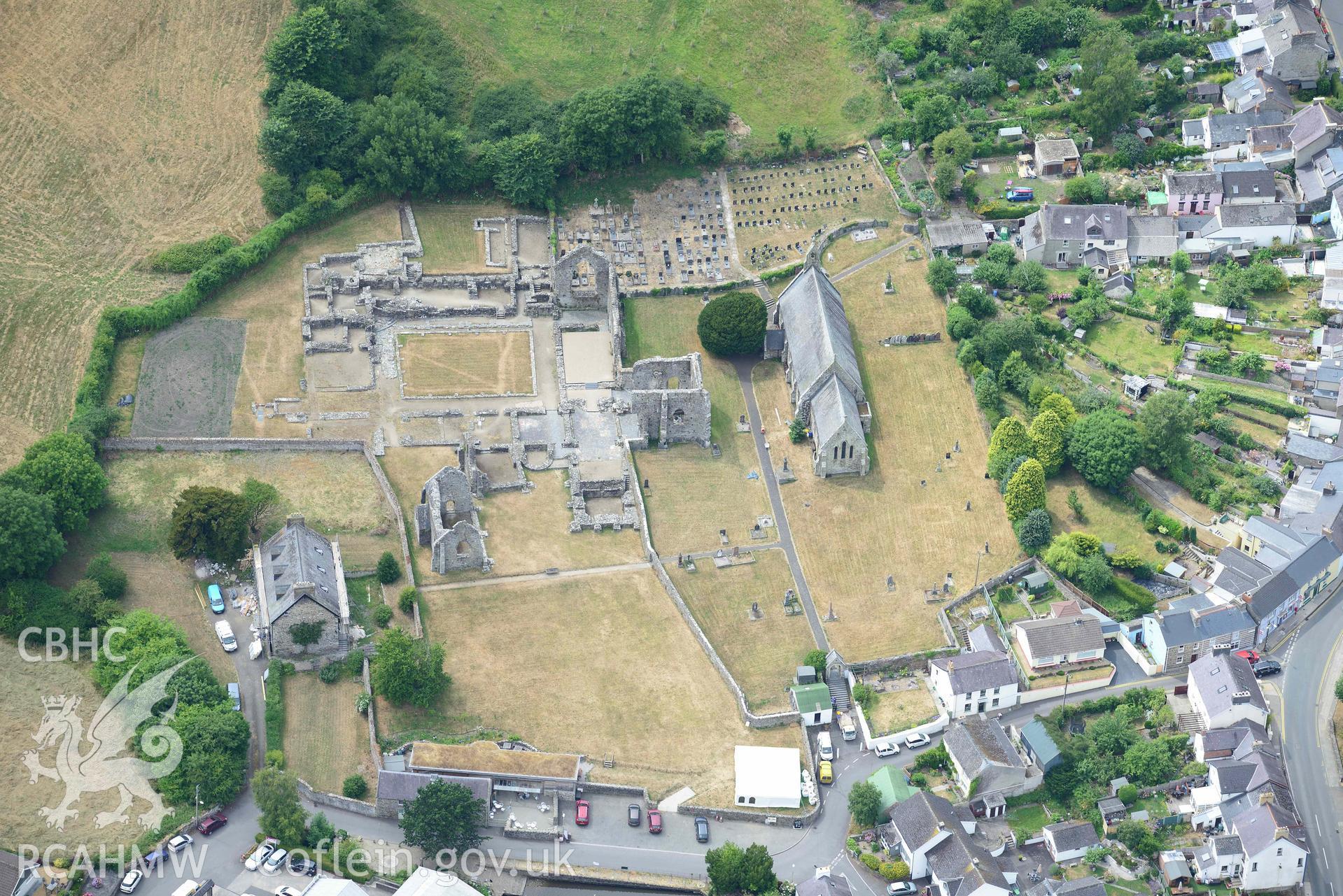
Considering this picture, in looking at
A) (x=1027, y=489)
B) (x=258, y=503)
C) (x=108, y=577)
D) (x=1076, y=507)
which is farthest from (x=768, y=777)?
(x=108, y=577)

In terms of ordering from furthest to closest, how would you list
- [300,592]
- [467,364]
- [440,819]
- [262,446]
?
1. [467,364]
2. [262,446]
3. [300,592]
4. [440,819]

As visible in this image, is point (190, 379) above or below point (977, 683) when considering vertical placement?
above

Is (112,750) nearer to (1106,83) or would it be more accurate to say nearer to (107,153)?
(107,153)

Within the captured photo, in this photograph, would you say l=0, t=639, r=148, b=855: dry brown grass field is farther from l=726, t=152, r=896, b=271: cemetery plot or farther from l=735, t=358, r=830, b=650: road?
l=726, t=152, r=896, b=271: cemetery plot

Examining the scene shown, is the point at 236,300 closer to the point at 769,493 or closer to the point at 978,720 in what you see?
the point at 769,493

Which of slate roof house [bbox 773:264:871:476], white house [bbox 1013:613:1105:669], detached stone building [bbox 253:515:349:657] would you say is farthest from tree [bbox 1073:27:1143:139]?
detached stone building [bbox 253:515:349:657]

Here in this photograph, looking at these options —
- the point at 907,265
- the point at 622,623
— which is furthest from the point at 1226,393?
the point at 622,623
